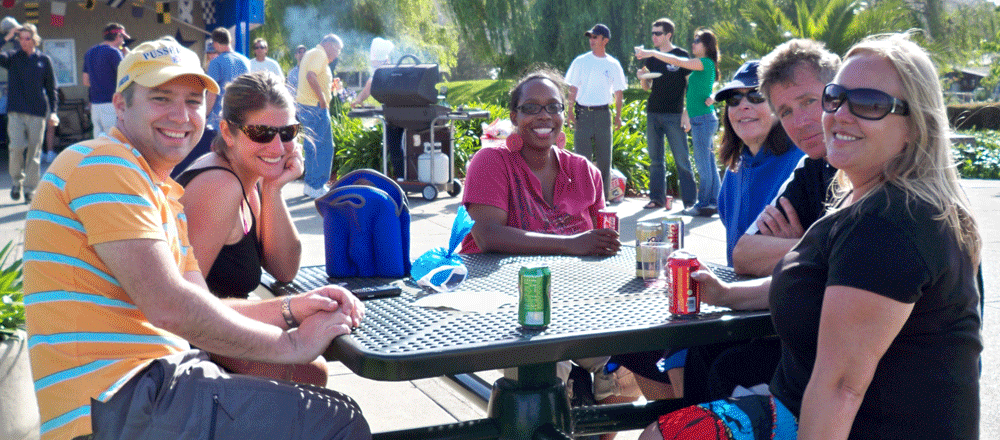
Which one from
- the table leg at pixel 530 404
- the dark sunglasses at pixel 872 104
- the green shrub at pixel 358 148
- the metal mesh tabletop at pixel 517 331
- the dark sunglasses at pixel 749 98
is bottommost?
the green shrub at pixel 358 148

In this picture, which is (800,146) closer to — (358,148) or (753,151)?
(753,151)

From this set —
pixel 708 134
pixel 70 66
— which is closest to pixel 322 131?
pixel 708 134

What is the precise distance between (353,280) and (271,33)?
90.0 ft

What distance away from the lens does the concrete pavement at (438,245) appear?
3881 millimetres

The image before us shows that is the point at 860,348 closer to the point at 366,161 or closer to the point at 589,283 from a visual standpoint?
the point at 589,283

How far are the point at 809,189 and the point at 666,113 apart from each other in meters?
6.47

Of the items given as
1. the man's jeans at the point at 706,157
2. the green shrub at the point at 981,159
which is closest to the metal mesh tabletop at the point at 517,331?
the man's jeans at the point at 706,157

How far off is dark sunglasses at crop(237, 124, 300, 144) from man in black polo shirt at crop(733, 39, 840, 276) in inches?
58.4

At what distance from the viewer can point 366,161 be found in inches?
466

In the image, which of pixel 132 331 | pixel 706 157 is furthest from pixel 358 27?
pixel 132 331

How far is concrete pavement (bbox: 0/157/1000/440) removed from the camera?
388 centimetres

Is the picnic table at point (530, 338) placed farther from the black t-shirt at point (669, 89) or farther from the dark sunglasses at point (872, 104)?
the black t-shirt at point (669, 89)

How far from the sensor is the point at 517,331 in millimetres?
2066

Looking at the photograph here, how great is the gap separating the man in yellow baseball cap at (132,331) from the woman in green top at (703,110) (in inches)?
280
